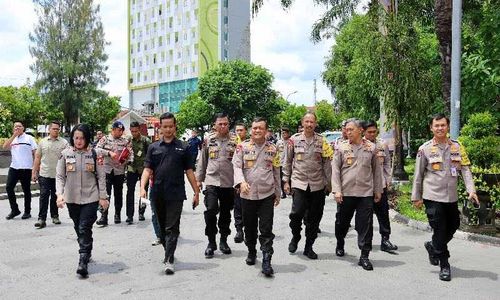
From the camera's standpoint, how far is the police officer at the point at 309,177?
654 cm

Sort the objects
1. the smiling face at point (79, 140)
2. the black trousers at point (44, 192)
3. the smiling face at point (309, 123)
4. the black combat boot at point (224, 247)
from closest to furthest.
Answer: the smiling face at point (79, 140) → the smiling face at point (309, 123) → the black combat boot at point (224, 247) → the black trousers at point (44, 192)

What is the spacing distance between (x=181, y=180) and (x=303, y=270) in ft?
5.75

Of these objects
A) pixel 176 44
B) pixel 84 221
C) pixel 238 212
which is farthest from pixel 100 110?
pixel 84 221

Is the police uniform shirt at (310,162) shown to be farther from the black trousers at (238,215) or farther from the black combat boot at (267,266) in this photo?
the black trousers at (238,215)

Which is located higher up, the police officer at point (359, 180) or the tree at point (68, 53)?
the tree at point (68, 53)

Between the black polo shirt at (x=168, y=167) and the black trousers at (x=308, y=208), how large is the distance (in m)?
1.48

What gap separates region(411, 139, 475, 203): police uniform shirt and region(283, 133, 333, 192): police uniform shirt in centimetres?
115

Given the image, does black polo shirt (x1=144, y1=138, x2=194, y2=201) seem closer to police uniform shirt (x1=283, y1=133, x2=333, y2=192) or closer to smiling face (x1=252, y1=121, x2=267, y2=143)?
smiling face (x1=252, y1=121, x2=267, y2=143)

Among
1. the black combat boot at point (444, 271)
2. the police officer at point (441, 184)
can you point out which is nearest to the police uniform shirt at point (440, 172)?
the police officer at point (441, 184)

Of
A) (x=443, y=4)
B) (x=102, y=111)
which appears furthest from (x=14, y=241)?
(x=102, y=111)

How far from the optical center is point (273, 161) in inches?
240

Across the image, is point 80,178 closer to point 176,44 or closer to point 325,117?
point 325,117

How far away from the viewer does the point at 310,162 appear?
21.5ft

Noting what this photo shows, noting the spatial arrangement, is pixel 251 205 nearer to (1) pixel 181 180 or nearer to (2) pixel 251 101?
(1) pixel 181 180
